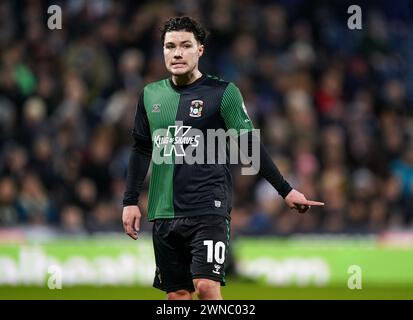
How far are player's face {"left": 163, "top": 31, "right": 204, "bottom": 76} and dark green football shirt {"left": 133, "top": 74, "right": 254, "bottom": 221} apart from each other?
0.56 ft

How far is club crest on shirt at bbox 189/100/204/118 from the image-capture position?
21.7 feet

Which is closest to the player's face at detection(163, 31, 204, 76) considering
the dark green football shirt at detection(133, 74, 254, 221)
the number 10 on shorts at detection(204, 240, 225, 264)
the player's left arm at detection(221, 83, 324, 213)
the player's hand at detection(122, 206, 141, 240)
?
the dark green football shirt at detection(133, 74, 254, 221)

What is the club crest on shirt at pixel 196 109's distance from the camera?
6617mm

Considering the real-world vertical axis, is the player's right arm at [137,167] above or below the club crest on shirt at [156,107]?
below

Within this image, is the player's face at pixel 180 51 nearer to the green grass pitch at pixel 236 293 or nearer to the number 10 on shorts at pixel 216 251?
the number 10 on shorts at pixel 216 251

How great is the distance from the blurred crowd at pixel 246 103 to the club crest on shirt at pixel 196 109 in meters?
6.20

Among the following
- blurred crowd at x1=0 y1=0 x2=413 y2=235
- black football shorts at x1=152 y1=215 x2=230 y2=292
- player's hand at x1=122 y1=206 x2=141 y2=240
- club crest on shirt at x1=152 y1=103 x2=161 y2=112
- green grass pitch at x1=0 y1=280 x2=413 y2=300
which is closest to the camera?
black football shorts at x1=152 y1=215 x2=230 y2=292

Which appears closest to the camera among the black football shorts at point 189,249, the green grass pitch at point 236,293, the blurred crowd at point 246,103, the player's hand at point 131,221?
the black football shorts at point 189,249

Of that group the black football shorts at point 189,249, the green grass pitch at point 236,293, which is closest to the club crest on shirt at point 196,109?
the black football shorts at point 189,249

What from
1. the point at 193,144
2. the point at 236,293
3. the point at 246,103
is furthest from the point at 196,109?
the point at 246,103

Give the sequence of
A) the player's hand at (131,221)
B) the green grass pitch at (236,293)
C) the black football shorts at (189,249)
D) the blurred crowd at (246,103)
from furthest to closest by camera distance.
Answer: the blurred crowd at (246,103) → the green grass pitch at (236,293) → the player's hand at (131,221) → the black football shorts at (189,249)

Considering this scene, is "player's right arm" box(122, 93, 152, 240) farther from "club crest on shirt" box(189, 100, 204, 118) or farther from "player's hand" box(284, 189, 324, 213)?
"player's hand" box(284, 189, 324, 213)

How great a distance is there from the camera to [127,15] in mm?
15820

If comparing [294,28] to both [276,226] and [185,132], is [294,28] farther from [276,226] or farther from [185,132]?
[185,132]
